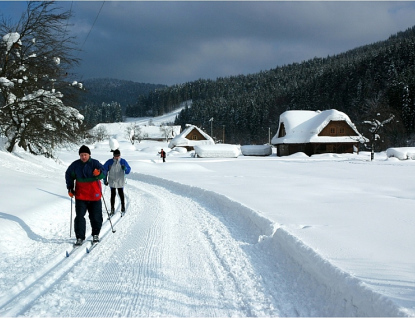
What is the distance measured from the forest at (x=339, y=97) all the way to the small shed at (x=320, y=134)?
5069 mm

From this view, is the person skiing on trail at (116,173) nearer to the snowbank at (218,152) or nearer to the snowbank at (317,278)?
the snowbank at (317,278)

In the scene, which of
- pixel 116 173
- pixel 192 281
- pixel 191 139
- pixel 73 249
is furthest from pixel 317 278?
pixel 191 139

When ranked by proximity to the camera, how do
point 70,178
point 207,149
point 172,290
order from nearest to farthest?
point 172,290
point 70,178
point 207,149

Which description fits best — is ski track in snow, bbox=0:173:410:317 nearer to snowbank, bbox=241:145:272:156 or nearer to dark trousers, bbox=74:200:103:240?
dark trousers, bbox=74:200:103:240

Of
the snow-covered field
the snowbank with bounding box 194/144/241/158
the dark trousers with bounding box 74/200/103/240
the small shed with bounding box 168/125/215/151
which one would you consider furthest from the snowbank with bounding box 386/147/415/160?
the dark trousers with bounding box 74/200/103/240

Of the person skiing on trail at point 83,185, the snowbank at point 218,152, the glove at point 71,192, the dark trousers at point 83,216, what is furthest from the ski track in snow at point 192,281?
the snowbank at point 218,152

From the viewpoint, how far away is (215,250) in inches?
219

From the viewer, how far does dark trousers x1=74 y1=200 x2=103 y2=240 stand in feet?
19.4

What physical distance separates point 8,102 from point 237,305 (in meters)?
16.8

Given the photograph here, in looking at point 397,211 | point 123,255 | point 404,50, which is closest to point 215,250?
point 123,255

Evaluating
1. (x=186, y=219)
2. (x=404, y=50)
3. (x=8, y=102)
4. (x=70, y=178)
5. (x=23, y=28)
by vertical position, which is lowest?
(x=186, y=219)

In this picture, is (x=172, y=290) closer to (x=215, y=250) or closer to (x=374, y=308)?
(x=215, y=250)

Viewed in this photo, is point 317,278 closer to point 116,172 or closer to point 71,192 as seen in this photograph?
point 71,192

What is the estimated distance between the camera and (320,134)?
4984 centimetres
